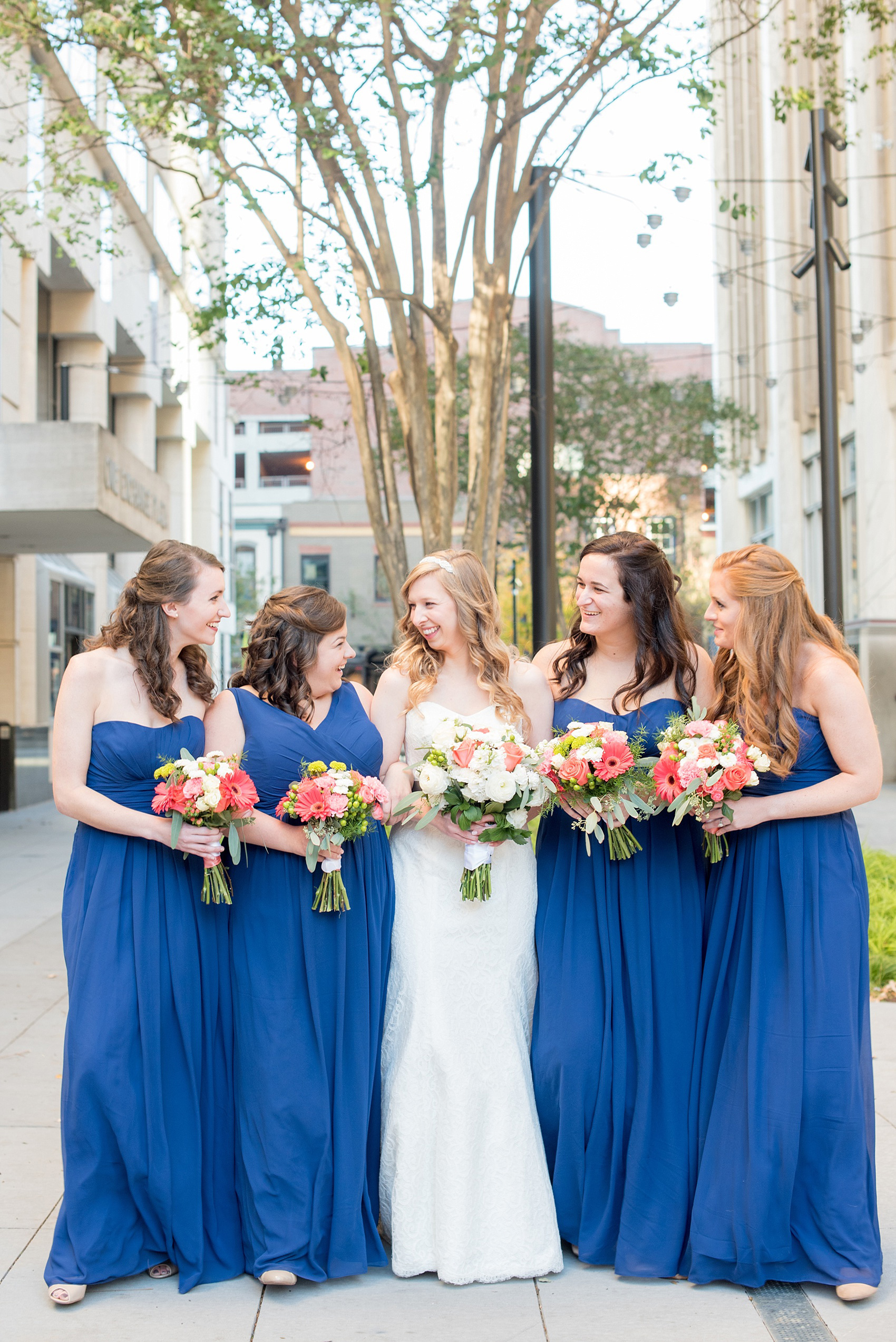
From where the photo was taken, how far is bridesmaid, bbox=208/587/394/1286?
408cm

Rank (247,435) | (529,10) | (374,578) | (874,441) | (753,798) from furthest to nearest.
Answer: (247,435) → (374,578) → (874,441) → (529,10) → (753,798)

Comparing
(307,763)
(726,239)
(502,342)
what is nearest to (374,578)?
(726,239)

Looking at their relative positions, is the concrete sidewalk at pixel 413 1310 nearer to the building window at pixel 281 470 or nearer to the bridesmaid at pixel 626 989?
the bridesmaid at pixel 626 989

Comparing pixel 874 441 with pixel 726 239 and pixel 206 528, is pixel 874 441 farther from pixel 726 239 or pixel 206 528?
pixel 206 528

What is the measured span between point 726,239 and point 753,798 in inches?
1465

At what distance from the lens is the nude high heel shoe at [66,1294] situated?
12.8 feet

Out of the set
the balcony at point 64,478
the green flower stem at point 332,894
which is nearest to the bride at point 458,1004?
the green flower stem at point 332,894

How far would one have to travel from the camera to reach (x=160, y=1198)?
4.02 m

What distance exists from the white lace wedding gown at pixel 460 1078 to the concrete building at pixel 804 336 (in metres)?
13.3

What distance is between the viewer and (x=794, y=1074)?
400 cm

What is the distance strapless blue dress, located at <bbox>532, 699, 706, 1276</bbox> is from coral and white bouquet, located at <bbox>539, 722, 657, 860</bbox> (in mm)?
191

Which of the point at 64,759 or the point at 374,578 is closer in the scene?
the point at 64,759

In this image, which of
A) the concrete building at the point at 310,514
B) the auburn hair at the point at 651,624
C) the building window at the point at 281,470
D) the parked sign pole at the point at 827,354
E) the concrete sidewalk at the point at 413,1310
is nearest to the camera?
the concrete sidewalk at the point at 413,1310

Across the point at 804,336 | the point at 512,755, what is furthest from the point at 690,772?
the point at 804,336
